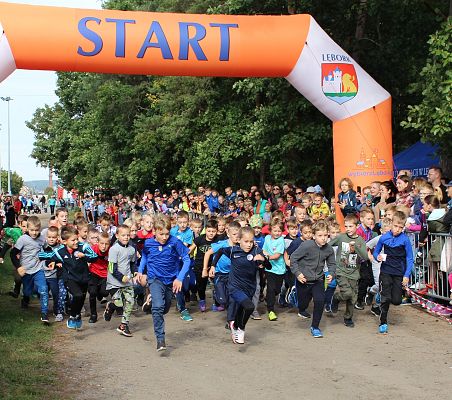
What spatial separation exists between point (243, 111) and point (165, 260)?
46.4ft

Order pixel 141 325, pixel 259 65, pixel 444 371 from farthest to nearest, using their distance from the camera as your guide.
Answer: pixel 259 65
pixel 141 325
pixel 444 371

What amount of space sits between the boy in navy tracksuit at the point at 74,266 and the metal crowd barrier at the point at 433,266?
481 centimetres

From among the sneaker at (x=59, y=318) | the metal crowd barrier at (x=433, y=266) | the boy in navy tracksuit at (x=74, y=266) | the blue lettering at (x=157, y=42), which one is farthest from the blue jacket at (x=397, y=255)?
the blue lettering at (x=157, y=42)

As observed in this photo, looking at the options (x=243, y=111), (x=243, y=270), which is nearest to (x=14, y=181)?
(x=243, y=111)

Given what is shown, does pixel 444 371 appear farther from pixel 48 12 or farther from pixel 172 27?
pixel 48 12

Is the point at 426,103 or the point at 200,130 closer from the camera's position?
the point at 426,103

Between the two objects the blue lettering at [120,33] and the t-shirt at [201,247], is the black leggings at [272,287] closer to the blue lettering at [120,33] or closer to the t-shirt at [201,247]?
the t-shirt at [201,247]

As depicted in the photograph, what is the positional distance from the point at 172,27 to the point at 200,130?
1071cm

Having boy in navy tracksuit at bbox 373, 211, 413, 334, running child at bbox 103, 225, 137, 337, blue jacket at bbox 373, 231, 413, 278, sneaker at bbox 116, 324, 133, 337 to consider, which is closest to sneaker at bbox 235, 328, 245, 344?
sneaker at bbox 116, 324, 133, 337

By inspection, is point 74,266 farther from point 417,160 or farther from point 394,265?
point 417,160

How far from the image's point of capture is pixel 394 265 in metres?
8.46

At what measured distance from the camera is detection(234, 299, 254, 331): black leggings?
7683mm

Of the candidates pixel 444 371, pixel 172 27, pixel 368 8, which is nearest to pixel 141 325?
pixel 444 371

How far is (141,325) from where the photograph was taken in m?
9.08
